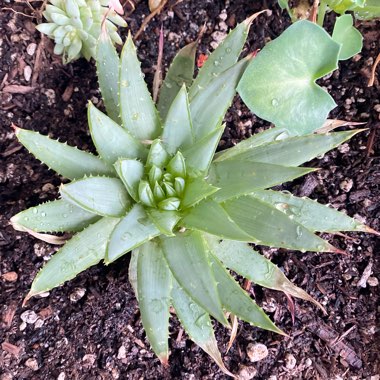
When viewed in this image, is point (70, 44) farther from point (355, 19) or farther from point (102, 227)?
point (355, 19)

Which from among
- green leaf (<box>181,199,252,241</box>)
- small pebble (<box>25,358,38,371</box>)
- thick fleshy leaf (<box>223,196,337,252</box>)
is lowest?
small pebble (<box>25,358,38,371</box>)

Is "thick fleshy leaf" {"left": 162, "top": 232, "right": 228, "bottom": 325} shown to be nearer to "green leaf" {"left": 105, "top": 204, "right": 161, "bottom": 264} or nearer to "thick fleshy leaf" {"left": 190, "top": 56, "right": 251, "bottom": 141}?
"green leaf" {"left": 105, "top": 204, "right": 161, "bottom": 264}

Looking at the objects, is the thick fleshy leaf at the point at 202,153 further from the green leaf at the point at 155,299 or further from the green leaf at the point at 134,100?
the green leaf at the point at 155,299

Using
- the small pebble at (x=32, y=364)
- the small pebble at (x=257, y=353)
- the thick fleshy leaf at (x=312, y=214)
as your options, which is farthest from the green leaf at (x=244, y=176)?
the small pebble at (x=32, y=364)

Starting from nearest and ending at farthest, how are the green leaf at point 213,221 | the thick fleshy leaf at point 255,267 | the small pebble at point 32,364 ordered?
the green leaf at point 213,221 < the thick fleshy leaf at point 255,267 < the small pebble at point 32,364

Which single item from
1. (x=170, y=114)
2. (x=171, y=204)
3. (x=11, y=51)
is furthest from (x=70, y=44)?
→ (x=171, y=204)

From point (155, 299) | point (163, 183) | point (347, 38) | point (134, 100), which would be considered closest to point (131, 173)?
point (163, 183)

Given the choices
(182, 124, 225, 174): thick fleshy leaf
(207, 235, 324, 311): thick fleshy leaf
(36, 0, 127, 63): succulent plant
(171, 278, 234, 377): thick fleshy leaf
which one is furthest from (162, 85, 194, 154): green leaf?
(36, 0, 127, 63): succulent plant
